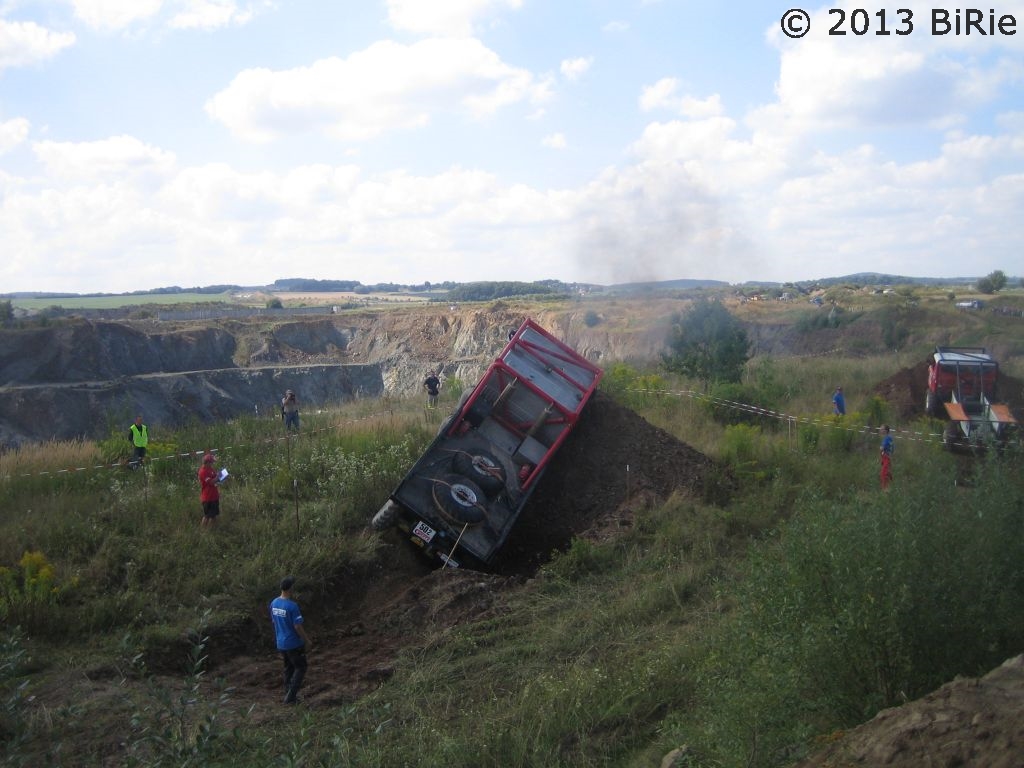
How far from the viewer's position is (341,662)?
884cm

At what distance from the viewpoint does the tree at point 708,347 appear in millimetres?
23219

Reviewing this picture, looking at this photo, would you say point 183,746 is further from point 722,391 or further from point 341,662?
point 722,391

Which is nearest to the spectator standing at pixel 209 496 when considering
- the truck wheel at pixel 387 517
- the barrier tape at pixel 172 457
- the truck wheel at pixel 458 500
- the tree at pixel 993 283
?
the barrier tape at pixel 172 457

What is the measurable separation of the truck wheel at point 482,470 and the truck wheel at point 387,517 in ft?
3.63

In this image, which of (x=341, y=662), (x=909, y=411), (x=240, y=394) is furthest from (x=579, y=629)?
(x=240, y=394)

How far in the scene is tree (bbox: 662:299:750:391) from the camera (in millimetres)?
23219

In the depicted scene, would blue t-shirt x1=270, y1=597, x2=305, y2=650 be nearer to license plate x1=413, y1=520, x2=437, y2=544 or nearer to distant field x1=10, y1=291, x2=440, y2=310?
license plate x1=413, y1=520, x2=437, y2=544

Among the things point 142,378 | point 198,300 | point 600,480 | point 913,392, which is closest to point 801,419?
point 600,480

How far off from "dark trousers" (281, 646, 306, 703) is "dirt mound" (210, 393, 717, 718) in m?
0.17

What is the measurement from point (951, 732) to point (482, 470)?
854cm

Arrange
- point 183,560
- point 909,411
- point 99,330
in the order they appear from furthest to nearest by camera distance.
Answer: point 99,330, point 909,411, point 183,560

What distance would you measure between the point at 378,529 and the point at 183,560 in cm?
268

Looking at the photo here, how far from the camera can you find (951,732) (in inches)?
174

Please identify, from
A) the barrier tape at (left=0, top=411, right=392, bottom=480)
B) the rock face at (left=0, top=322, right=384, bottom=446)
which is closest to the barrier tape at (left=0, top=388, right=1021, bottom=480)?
the barrier tape at (left=0, top=411, right=392, bottom=480)
